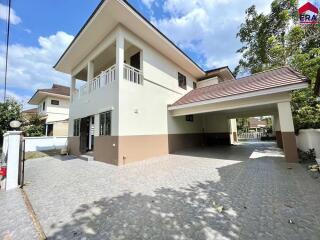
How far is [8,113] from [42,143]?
5997 millimetres

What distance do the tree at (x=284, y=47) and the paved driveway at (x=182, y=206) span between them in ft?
19.6

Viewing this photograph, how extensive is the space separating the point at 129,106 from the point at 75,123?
22.4 ft

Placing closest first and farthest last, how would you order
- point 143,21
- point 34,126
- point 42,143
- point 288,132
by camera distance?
point 288,132
point 143,21
point 42,143
point 34,126

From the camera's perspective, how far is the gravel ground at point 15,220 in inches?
99.0

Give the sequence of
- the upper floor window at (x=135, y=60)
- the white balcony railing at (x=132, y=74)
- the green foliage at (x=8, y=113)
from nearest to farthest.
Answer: the white balcony railing at (x=132, y=74)
the upper floor window at (x=135, y=60)
the green foliage at (x=8, y=113)

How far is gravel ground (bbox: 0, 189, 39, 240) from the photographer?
2.51 meters

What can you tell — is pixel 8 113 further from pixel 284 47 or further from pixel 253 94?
pixel 284 47

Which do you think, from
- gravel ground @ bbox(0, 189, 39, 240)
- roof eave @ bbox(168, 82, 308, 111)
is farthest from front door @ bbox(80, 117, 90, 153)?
gravel ground @ bbox(0, 189, 39, 240)

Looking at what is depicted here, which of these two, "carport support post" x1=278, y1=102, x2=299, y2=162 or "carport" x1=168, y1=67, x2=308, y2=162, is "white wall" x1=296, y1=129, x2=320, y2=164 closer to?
"carport support post" x1=278, y1=102, x2=299, y2=162

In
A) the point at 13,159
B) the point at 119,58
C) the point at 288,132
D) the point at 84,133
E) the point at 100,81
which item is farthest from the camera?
the point at 84,133

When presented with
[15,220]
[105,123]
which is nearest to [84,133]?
[105,123]

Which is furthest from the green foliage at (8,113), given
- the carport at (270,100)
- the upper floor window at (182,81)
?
the upper floor window at (182,81)

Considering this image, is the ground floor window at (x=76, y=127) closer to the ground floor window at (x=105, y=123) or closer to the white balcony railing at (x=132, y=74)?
the ground floor window at (x=105, y=123)

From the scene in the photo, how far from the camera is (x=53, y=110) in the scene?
68.9 feet
